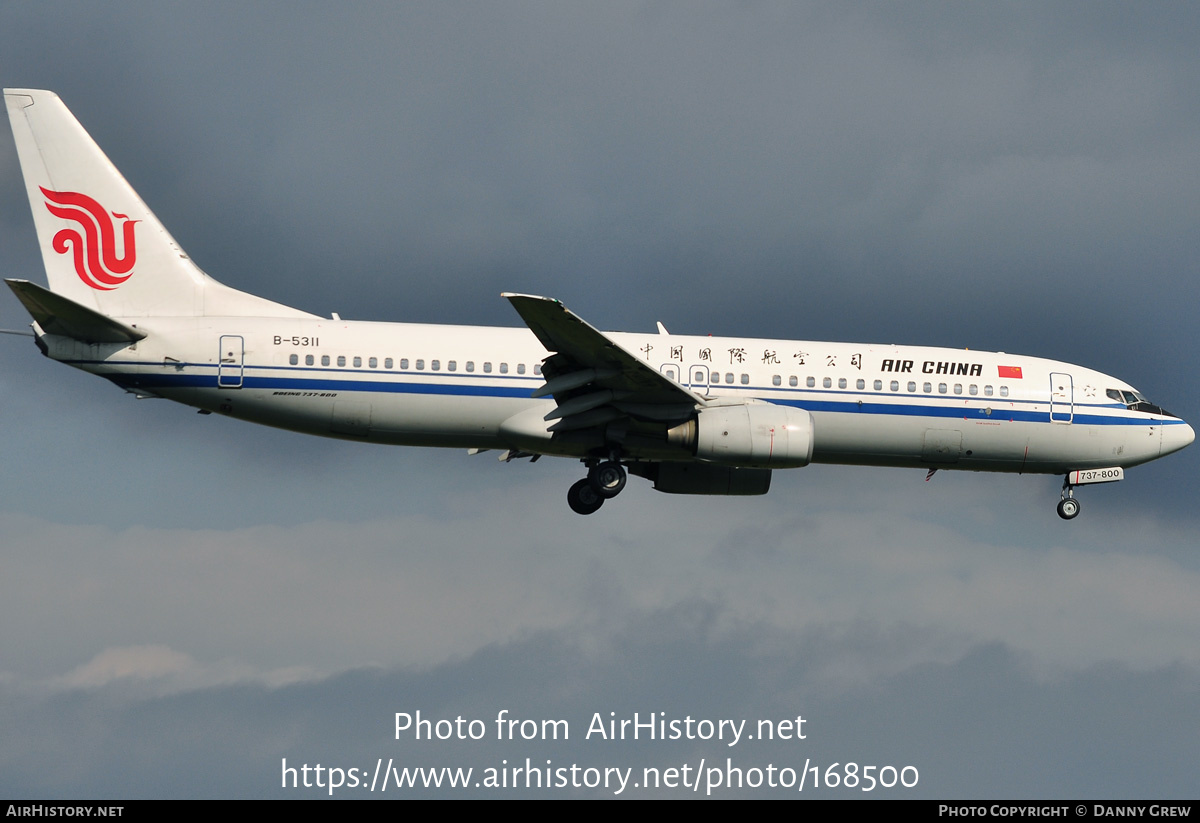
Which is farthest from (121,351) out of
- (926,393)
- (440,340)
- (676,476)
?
(926,393)

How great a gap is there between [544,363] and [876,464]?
9.47m

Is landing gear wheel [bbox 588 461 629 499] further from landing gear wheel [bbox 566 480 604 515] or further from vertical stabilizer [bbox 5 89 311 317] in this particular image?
vertical stabilizer [bbox 5 89 311 317]

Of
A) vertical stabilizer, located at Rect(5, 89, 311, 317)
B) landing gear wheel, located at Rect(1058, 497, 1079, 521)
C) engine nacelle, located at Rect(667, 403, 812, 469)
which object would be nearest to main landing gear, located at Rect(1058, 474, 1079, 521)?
landing gear wheel, located at Rect(1058, 497, 1079, 521)

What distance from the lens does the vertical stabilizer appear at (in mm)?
33906

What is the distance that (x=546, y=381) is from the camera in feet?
108

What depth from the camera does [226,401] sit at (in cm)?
3275

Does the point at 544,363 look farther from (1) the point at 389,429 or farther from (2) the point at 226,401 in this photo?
(2) the point at 226,401

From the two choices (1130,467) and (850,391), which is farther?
(1130,467)

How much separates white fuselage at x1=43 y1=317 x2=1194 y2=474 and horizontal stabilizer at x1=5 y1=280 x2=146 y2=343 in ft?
0.80

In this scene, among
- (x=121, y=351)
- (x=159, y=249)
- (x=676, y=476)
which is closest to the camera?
(x=121, y=351)

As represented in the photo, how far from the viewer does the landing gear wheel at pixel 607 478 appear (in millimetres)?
34250

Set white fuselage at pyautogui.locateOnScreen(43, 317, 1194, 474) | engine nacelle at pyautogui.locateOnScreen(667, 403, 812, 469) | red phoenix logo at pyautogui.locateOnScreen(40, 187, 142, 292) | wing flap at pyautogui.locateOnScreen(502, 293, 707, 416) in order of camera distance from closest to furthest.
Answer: wing flap at pyautogui.locateOnScreen(502, 293, 707, 416) → engine nacelle at pyautogui.locateOnScreen(667, 403, 812, 469) → white fuselage at pyautogui.locateOnScreen(43, 317, 1194, 474) → red phoenix logo at pyautogui.locateOnScreen(40, 187, 142, 292)

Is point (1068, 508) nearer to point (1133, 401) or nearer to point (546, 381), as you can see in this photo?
point (1133, 401)

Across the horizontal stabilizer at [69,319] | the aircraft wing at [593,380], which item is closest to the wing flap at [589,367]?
the aircraft wing at [593,380]
